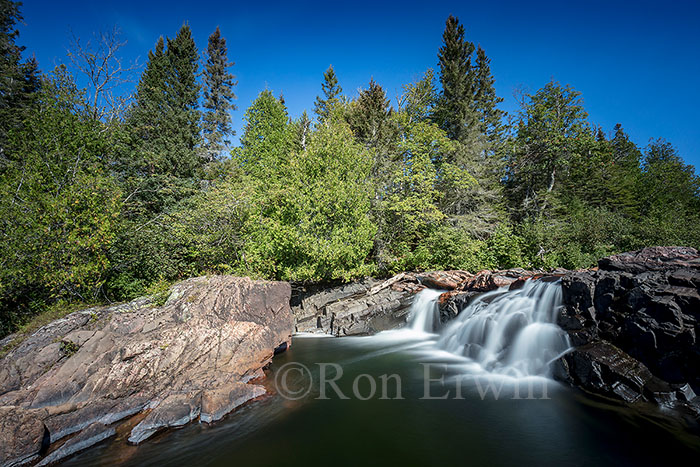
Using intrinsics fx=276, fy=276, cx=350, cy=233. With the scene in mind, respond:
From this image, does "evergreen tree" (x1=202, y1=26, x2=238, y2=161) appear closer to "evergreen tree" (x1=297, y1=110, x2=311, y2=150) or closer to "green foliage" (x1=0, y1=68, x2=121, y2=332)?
"evergreen tree" (x1=297, y1=110, x2=311, y2=150)

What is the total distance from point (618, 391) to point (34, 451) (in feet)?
34.8

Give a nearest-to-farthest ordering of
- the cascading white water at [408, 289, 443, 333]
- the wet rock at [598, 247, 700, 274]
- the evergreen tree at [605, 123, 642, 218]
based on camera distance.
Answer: the wet rock at [598, 247, 700, 274] → the cascading white water at [408, 289, 443, 333] → the evergreen tree at [605, 123, 642, 218]

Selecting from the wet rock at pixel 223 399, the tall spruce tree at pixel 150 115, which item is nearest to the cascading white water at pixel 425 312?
the wet rock at pixel 223 399

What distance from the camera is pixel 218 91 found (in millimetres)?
25719

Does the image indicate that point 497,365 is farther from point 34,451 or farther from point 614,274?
point 34,451

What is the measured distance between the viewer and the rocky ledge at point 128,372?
4.71m

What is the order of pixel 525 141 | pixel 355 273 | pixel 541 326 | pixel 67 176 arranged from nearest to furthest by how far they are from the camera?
pixel 541 326, pixel 67 176, pixel 355 273, pixel 525 141

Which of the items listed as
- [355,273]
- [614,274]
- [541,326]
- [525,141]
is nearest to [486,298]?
[541,326]

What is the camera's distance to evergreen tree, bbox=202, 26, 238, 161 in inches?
981

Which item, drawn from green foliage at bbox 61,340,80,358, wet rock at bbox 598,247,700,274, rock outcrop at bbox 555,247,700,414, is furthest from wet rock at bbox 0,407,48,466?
wet rock at bbox 598,247,700,274

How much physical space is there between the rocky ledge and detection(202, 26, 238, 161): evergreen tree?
21.0 meters

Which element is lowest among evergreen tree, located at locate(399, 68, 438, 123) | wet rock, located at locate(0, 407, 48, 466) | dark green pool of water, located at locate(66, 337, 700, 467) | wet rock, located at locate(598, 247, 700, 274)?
dark green pool of water, located at locate(66, 337, 700, 467)

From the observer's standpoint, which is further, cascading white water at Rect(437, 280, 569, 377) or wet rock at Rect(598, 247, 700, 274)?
cascading white water at Rect(437, 280, 569, 377)

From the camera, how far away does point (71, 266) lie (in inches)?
320
